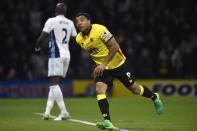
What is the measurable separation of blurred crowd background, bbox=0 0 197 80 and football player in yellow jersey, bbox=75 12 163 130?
11.2 metres

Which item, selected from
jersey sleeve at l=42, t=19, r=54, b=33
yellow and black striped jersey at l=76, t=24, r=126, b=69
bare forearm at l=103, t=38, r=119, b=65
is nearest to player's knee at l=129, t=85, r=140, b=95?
yellow and black striped jersey at l=76, t=24, r=126, b=69

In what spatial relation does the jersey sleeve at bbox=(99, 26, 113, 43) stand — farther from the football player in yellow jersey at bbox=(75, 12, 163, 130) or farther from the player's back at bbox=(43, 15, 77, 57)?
the player's back at bbox=(43, 15, 77, 57)

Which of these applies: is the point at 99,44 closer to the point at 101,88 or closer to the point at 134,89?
the point at 101,88

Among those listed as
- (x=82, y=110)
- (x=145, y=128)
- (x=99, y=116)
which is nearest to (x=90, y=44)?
(x=145, y=128)

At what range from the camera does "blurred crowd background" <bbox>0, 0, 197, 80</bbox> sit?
22328mm

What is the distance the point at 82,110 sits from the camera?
49.3ft

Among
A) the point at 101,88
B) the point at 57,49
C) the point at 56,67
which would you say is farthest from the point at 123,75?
the point at 57,49

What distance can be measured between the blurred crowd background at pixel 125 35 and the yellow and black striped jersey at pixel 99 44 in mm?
11261

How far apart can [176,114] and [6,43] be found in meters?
11.0

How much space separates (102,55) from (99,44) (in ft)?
0.71

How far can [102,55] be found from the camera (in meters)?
10.1

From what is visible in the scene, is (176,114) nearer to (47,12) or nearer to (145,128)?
(145,128)

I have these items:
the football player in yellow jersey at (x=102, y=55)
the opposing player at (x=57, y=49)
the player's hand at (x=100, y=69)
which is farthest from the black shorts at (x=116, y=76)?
the opposing player at (x=57, y=49)

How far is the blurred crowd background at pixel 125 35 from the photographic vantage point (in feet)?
73.3
